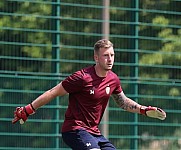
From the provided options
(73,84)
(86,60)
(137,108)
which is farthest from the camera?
(86,60)

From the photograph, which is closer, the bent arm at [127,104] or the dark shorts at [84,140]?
the dark shorts at [84,140]

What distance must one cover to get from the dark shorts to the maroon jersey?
2.3 inches

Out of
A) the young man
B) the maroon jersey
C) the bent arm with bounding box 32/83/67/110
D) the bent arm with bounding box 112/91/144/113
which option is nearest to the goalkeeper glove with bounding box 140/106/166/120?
the young man

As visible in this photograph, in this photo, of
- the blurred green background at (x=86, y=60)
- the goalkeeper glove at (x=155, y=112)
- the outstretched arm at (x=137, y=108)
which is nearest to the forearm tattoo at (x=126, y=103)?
the outstretched arm at (x=137, y=108)

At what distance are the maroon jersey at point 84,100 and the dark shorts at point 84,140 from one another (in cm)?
6

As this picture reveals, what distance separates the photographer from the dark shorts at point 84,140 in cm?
847

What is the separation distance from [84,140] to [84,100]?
46cm

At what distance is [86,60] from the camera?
12750mm

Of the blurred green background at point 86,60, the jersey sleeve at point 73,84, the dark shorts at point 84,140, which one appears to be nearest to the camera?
the dark shorts at point 84,140

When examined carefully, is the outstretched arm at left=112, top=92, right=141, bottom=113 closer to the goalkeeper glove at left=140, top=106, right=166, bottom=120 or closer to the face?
the goalkeeper glove at left=140, top=106, right=166, bottom=120

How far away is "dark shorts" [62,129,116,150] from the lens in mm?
8469

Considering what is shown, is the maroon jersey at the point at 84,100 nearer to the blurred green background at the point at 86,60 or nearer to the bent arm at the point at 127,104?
the bent arm at the point at 127,104

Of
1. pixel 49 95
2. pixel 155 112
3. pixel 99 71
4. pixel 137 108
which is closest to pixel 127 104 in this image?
pixel 137 108

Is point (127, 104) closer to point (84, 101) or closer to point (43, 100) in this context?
point (84, 101)
